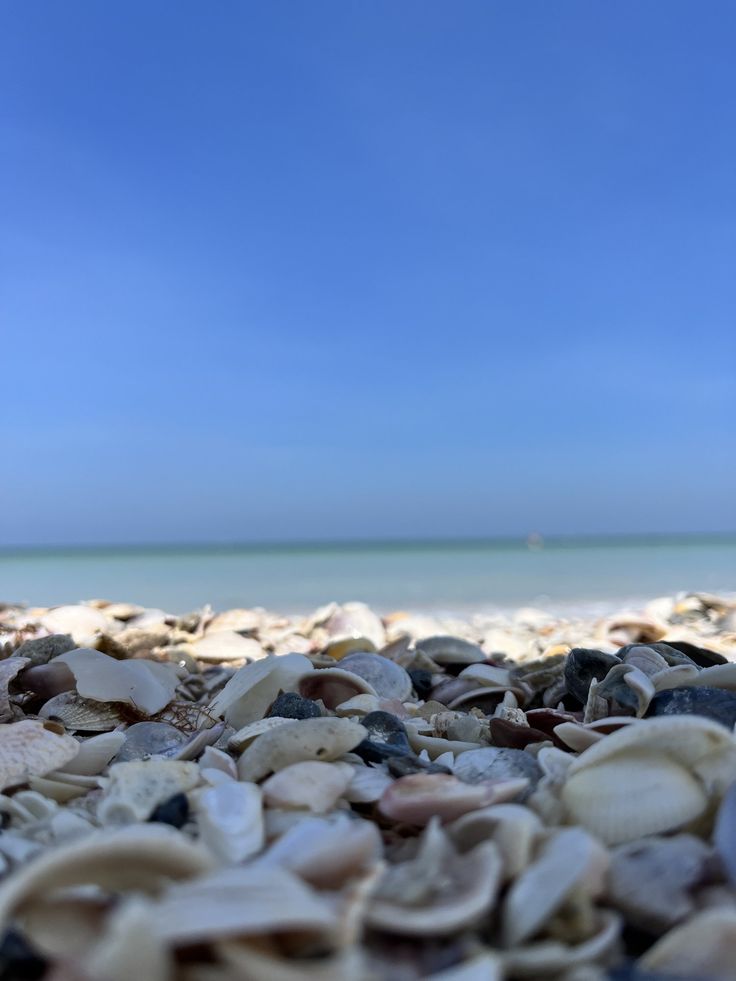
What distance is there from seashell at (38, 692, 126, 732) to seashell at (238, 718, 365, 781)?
91 cm

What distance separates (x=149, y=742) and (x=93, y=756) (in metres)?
0.18

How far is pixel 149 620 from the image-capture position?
20.5 feet

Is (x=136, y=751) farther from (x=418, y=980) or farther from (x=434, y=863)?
(x=418, y=980)

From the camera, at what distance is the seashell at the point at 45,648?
10.2ft

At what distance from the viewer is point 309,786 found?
1507mm

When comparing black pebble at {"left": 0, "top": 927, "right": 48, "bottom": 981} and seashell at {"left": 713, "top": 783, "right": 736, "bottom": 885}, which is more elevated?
seashell at {"left": 713, "top": 783, "right": 736, "bottom": 885}

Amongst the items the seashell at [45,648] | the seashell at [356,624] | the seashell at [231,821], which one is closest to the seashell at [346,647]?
the seashell at [356,624]

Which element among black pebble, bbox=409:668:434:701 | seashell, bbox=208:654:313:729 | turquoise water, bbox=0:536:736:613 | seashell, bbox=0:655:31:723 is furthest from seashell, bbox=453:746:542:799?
turquoise water, bbox=0:536:736:613

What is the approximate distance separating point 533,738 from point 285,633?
4.07 m

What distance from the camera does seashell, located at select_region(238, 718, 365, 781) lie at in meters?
1.67

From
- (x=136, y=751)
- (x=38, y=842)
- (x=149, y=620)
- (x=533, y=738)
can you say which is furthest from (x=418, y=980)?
(x=149, y=620)

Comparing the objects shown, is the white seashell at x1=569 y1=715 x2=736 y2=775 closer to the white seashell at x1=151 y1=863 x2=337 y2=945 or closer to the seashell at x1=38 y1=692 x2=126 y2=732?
the white seashell at x1=151 y1=863 x2=337 y2=945

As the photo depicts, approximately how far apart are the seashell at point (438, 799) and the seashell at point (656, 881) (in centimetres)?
23

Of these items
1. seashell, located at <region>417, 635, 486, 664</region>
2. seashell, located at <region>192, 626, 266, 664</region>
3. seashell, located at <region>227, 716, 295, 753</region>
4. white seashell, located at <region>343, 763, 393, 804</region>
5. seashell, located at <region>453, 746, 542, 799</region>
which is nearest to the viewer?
white seashell, located at <region>343, 763, 393, 804</region>
